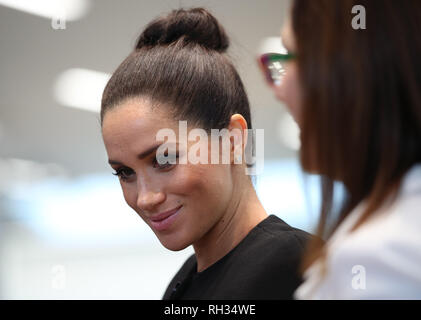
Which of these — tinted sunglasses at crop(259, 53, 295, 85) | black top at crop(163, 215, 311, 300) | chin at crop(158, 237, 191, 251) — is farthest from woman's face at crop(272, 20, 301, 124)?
chin at crop(158, 237, 191, 251)

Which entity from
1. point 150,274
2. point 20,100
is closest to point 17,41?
point 20,100

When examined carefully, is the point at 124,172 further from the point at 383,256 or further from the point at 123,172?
the point at 383,256

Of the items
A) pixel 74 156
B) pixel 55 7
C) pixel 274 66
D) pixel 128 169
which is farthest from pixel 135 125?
pixel 55 7

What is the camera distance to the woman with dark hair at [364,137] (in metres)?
A: 0.53

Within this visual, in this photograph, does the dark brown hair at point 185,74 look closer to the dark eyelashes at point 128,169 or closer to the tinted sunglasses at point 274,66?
the dark eyelashes at point 128,169

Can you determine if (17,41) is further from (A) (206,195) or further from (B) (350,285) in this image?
(B) (350,285)

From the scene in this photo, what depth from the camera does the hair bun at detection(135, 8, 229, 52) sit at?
1287 millimetres

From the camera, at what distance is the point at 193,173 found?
111cm

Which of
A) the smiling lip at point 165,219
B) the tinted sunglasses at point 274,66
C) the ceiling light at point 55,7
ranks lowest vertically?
the smiling lip at point 165,219

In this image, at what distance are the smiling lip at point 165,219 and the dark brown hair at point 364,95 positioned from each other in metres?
0.52

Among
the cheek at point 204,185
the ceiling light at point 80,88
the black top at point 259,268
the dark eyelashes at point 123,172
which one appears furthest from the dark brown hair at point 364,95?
the ceiling light at point 80,88

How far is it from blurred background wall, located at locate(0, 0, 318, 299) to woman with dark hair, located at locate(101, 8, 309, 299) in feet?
4.37

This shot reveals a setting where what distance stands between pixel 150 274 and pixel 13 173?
801 millimetres

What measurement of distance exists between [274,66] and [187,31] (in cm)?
57
